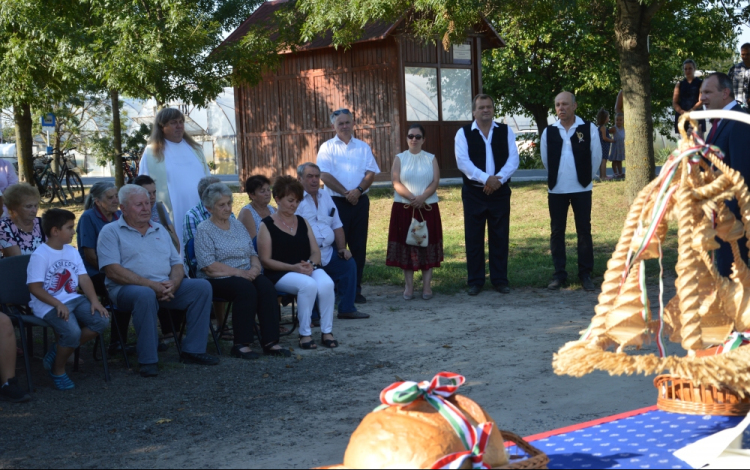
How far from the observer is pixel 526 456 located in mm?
2512

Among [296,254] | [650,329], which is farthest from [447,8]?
[650,329]

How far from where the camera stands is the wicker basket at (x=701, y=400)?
2.96 m

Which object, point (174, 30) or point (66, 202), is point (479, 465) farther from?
point (66, 202)

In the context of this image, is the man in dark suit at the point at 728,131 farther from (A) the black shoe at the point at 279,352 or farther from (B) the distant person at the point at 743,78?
(B) the distant person at the point at 743,78

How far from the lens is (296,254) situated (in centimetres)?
736

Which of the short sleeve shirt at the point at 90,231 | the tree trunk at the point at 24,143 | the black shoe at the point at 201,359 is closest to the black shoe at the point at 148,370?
the black shoe at the point at 201,359

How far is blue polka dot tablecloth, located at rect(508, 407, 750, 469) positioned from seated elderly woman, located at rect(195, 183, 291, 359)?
4071 millimetres

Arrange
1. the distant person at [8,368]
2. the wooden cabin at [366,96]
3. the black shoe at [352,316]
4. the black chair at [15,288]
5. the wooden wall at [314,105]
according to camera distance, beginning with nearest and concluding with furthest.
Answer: the distant person at [8,368] < the black chair at [15,288] < the black shoe at [352,316] < the wooden cabin at [366,96] < the wooden wall at [314,105]

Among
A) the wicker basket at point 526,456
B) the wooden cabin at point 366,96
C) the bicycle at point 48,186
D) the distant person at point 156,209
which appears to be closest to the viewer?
the wicker basket at point 526,456

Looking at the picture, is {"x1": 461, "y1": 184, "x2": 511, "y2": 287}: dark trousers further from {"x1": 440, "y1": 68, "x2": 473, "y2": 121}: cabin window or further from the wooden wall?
{"x1": 440, "y1": 68, "x2": 473, "y2": 121}: cabin window

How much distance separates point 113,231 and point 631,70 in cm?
835

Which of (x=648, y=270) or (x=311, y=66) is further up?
(x=311, y=66)

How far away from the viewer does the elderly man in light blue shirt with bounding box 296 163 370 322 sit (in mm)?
8031

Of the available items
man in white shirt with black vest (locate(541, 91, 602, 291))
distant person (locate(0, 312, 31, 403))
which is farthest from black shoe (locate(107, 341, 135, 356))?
man in white shirt with black vest (locate(541, 91, 602, 291))
